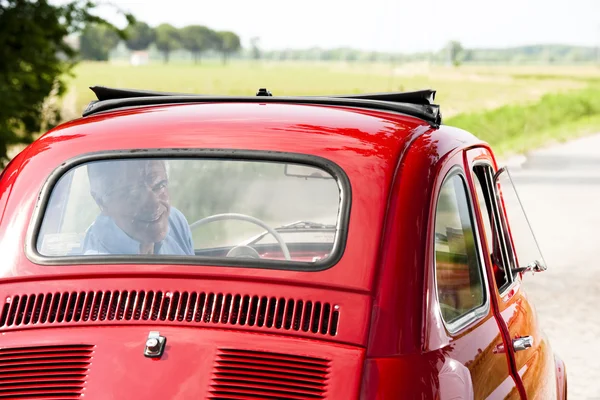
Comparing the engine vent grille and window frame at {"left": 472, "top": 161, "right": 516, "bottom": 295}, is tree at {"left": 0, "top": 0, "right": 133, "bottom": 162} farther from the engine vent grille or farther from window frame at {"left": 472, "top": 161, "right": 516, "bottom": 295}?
the engine vent grille

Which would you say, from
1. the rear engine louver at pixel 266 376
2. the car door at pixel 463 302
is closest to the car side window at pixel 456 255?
the car door at pixel 463 302

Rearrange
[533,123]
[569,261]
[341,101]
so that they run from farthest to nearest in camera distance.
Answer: [533,123] < [569,261] < [341,101]

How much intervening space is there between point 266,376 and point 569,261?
31.5 feet

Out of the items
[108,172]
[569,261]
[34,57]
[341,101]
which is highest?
[341,101]

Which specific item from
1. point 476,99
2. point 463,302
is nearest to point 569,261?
point 463,302

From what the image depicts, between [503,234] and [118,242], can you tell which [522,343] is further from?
[118,242]

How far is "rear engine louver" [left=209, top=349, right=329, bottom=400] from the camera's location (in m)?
2.82

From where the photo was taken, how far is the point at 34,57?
18625 millimetres

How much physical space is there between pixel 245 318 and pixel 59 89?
1647 centimetres

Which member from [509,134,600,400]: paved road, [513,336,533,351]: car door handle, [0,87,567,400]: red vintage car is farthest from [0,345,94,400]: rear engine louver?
[509,134,600,400]: paved road

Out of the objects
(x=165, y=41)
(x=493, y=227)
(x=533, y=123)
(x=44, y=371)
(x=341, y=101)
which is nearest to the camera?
(x=44, y=371)

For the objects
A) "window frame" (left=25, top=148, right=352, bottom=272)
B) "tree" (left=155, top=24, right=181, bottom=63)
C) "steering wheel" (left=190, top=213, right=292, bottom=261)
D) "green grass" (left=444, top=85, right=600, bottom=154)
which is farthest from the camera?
"tree" (left=155, top=24, right=181, bottom=63)

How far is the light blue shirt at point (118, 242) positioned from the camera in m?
3.48

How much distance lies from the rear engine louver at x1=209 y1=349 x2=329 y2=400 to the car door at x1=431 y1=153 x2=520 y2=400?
1.13 ft
